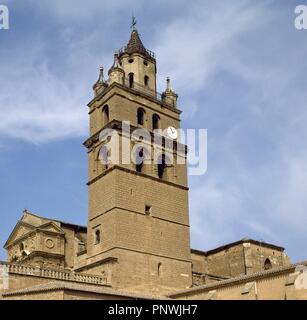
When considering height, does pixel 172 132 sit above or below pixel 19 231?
above

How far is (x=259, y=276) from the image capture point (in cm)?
2747

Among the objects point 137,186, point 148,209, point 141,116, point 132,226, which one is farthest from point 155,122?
point 132,226

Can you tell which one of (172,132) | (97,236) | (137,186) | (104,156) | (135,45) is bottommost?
(97,236)

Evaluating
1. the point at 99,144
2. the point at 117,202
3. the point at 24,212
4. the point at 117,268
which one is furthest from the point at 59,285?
the point at 24,212

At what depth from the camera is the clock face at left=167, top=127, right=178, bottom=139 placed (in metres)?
39.4

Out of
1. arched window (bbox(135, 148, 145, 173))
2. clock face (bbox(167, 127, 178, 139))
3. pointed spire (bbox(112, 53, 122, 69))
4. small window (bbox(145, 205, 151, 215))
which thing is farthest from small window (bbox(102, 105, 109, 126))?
small window (bbox(145, 205, 151, 215))

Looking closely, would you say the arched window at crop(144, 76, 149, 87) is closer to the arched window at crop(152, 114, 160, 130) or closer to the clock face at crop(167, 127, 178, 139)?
the arched window at crop(152, 114, 160, 130)

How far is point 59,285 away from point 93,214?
1127cm

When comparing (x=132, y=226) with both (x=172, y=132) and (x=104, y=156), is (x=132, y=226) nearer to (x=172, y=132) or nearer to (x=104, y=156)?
(x=104, y=156)

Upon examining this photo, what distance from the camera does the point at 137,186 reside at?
116ft

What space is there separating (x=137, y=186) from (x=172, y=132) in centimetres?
629

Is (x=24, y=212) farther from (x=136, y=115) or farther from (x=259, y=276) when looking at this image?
(x=259, y=276)

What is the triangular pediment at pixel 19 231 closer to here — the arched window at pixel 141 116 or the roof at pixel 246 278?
the arched window at pixel 141 116

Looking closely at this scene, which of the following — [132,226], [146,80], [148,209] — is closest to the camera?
[132,226]
